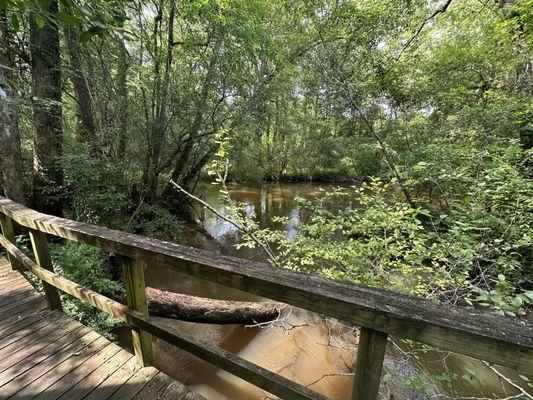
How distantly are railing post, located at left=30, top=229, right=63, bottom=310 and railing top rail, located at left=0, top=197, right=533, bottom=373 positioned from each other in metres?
1.46

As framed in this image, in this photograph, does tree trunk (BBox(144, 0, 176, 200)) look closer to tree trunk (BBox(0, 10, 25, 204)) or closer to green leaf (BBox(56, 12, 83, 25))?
tree trunk (BBox(0, 10, 25, 204))

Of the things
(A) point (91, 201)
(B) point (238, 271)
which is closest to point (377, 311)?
(B) point (238, 271)

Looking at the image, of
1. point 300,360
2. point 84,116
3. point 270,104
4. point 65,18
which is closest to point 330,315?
point 65,18

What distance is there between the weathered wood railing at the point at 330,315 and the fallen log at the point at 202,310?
247 cm

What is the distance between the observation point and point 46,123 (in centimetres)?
517

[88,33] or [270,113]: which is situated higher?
[270,113]

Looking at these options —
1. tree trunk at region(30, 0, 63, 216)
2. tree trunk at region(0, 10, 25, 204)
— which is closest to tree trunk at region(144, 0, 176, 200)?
tree trunk at region(30, 0, 63, 216)

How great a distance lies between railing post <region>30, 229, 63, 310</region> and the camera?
6.91 ft

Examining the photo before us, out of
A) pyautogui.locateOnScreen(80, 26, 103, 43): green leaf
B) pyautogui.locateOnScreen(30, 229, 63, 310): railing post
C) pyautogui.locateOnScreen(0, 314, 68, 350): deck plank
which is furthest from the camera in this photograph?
pyautogui.locateOnScreen(30, 229, 63, 310): railing post

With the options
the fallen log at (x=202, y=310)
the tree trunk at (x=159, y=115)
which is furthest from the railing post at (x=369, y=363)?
the tree trunk at (x=159, y=115)

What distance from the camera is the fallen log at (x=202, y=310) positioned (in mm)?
3943

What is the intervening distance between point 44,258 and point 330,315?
97.1 inches

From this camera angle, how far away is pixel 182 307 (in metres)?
3.96

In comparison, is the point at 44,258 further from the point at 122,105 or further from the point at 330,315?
the point at 122,105
